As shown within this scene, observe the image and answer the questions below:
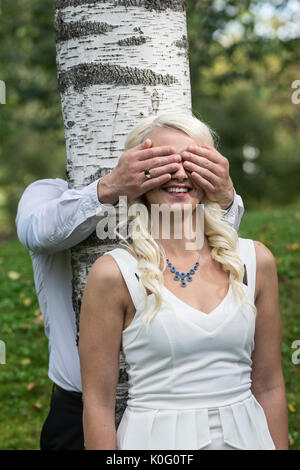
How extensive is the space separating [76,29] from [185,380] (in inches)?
60.6

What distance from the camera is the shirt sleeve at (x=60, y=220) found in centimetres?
229

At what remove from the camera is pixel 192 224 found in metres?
2.33

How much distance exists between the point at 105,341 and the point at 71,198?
59 cm

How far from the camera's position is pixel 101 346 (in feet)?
6.84

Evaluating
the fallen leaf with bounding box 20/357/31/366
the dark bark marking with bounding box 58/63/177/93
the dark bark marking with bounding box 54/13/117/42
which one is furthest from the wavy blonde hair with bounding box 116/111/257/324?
the fallen leaf with bounding box 20/357/31/366

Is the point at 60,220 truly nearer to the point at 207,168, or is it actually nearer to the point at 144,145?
the point at 144,145

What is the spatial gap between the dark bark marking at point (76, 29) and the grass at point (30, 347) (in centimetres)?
309

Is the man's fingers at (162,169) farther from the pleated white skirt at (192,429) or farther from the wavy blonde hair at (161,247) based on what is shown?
the pleated white skirt at (192,429)

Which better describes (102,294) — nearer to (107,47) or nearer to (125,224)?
(125,224)

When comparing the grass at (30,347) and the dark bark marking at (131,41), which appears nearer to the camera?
the dark bark marking at (131,41)

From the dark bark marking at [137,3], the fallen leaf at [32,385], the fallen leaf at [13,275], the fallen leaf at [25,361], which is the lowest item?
the fallen leaf at [32,385]

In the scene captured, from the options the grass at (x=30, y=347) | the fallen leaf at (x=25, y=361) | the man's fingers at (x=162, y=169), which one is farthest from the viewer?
the fallen leaf at (x=25, y=361)

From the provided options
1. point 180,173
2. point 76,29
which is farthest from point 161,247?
point 76,29

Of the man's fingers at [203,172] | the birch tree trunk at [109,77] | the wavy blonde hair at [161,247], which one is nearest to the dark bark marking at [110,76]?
the birch tree trunk at [109,77]
